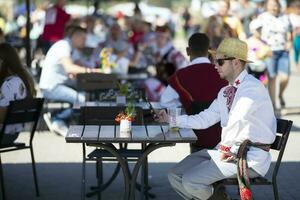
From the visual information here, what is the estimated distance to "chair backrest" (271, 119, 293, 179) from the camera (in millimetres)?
6242

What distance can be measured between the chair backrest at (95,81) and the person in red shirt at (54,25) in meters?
6.01

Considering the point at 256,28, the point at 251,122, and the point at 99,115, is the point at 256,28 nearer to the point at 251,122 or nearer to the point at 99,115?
the point at 99,115

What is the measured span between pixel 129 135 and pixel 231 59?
3.06 ft

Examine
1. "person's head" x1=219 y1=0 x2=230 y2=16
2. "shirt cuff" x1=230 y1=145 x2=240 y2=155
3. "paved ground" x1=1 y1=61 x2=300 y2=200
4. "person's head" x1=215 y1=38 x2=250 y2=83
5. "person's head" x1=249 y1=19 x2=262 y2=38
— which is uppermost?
"person's head" x1=215 y1=38 x2=250 y2=83

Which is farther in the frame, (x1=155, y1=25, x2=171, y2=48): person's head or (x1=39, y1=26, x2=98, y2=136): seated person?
(x1=155, y1=25, x2=171, y2=48): person's head

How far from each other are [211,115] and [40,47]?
1247cm

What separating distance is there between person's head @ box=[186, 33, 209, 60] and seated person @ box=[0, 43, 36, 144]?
4.96ft

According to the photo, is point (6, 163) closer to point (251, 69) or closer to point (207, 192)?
point (207, 192)

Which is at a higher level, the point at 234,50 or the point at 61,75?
the point at 234,50

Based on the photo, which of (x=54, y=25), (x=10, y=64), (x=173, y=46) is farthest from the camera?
(x=54, y=25)

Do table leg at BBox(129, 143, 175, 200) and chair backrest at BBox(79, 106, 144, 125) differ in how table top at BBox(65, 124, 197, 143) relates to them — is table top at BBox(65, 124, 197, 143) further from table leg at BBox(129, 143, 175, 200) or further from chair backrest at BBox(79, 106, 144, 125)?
chair backrest at BBox(79, 106, 144, 125)

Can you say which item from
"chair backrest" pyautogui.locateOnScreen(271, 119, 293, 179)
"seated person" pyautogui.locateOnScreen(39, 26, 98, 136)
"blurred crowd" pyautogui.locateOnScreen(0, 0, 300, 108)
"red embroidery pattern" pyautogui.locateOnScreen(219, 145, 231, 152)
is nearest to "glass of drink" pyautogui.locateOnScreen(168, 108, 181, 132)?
"red embroidery pattern" pyautogui.locateOnScreen(219, 145, 231, 152)

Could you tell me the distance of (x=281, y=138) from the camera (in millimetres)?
6285

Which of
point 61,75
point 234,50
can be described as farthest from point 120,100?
point 61,75
